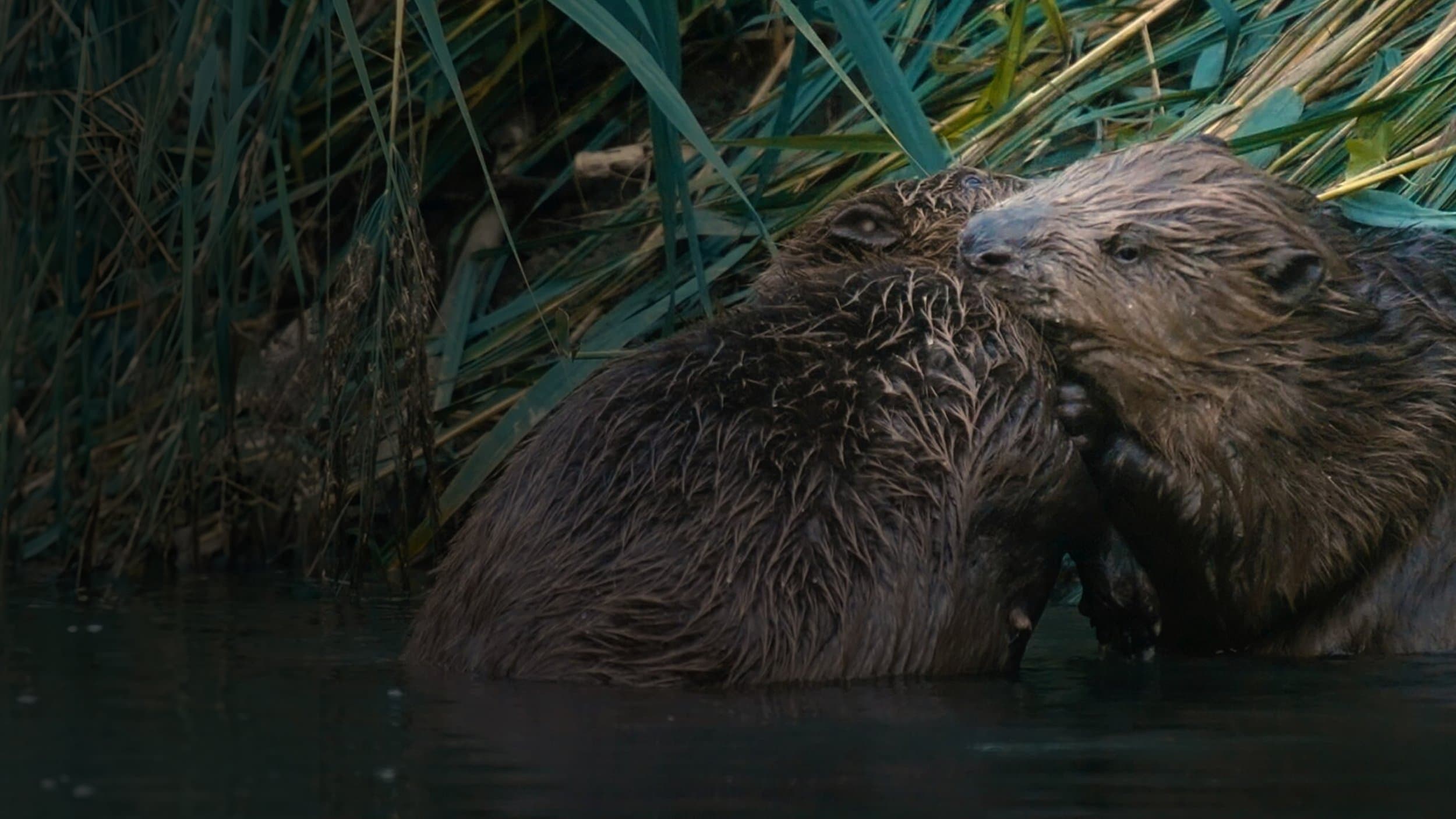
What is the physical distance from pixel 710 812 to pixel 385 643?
5.95 feet

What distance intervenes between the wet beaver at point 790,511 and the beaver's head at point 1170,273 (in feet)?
0.42

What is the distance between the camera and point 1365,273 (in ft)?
13.6

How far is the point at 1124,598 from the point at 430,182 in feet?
8.58

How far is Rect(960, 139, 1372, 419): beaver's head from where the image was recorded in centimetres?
377

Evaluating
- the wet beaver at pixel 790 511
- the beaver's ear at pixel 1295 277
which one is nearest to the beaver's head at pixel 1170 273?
the beaver's ear at pixel 1295 277

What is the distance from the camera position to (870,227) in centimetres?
456

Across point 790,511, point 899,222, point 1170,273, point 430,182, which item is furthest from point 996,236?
point 430,182

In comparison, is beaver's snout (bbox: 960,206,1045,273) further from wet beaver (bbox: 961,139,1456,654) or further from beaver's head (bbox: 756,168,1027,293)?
beaver's head (bbox: 756,168,1027,293)

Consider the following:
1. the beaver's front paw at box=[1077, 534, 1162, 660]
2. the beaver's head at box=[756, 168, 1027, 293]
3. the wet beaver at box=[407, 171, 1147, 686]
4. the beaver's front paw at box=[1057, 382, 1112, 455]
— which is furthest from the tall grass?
the beaver's front paw at box=[1077, 534, 1162, 660]

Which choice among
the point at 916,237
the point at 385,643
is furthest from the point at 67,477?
the point at 916,237

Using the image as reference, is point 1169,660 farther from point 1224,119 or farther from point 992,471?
point 1224,119

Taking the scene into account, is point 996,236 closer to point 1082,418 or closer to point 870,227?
point 1082,418

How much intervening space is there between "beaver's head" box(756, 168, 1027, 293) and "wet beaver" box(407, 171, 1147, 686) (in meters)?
0.54

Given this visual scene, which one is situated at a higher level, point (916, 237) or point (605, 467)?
point (916, 237)
